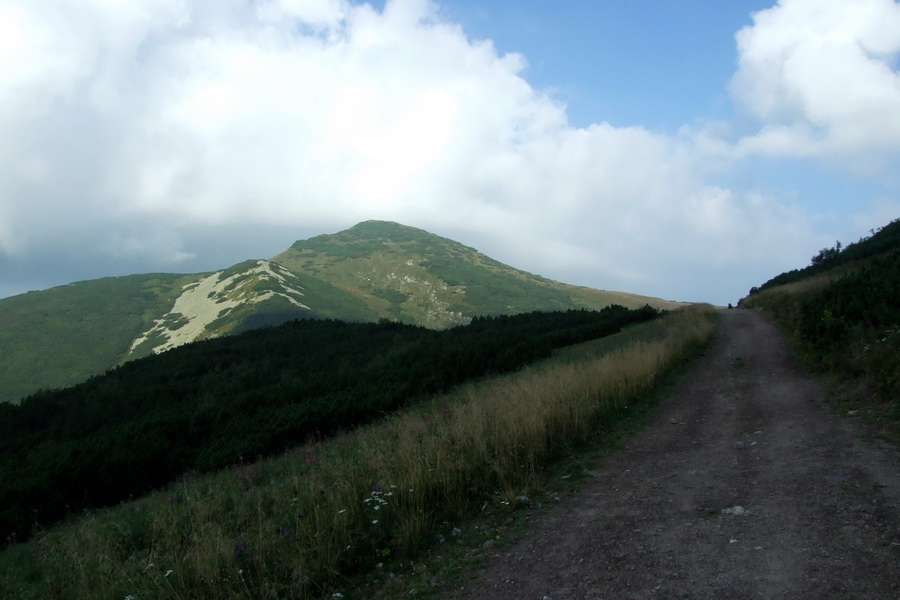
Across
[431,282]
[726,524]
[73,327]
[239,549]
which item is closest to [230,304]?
[73,327]

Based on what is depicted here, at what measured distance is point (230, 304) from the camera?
272 ft

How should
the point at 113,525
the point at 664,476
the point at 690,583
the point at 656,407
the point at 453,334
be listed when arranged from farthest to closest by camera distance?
the point at 453,334 → the point at 656,407 → the point at 113,525 → the point at 664,476 → the point at 690,583

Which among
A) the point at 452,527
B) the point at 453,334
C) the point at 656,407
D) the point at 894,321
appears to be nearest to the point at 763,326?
the point at 894,321

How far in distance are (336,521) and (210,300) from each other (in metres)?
95.7

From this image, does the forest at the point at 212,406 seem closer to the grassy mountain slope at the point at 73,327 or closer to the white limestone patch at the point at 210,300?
the white limestone patch at the point at 210,300

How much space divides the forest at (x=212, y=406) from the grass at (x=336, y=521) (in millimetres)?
4099

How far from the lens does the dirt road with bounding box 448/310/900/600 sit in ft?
13.0

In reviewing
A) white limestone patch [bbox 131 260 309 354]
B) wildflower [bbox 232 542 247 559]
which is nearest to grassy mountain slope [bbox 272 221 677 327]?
white limestone patch [bbox 131 260 309 354]

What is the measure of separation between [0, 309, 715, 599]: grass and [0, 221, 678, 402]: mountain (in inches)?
2556

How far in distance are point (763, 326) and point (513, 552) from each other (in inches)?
809

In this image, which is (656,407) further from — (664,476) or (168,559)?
(168,559)

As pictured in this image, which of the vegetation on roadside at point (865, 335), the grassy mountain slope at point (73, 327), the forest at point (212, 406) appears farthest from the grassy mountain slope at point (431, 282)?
the vegetation on roadside at point (865, 335)

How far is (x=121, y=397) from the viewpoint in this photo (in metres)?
27.3

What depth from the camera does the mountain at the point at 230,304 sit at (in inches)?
2977
